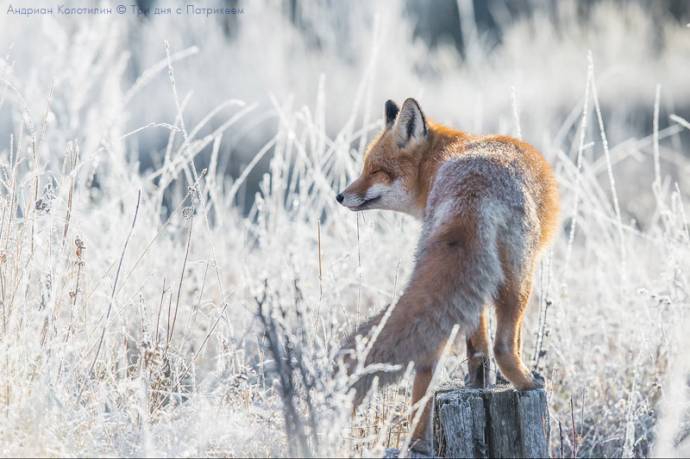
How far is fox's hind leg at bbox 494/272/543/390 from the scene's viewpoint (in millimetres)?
3162

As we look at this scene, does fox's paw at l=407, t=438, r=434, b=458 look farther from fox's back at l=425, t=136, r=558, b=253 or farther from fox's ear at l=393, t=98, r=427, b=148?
fox's ear at l=393, t=98, r=427, b=148

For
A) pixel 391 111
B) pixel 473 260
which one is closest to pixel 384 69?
pixel 391 111

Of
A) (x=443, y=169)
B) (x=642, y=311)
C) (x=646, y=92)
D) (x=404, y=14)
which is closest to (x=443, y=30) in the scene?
(x=404, y=14)

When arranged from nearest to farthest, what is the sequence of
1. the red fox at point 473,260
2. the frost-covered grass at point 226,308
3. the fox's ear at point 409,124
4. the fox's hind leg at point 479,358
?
the red fox at point 473,260, the frost-covered grass at point 226,308, the fox's hind leg at point 479,358, the fox's ear at point 409,124

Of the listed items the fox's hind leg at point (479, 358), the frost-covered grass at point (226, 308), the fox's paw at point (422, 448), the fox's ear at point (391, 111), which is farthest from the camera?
the fox's ear at point (391, 111)

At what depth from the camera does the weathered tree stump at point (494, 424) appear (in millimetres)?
3154

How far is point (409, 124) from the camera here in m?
4.19

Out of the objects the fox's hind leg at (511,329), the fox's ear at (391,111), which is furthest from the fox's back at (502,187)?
the fox's ear at (391,111)

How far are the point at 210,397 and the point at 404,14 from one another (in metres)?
13.9

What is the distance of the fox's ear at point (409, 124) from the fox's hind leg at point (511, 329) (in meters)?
1.20

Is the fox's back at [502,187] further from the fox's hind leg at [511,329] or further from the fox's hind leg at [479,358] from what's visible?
the fox's hind leg at [479,358]

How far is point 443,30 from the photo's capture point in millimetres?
17500

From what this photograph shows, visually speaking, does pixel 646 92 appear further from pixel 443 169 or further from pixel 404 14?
pixel 443 169

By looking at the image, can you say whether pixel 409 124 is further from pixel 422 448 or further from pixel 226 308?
pixel 422 448
